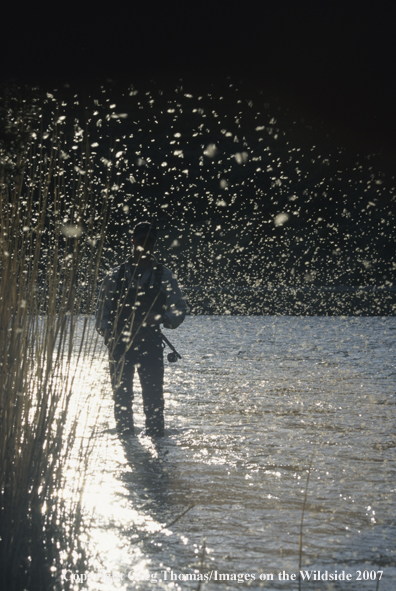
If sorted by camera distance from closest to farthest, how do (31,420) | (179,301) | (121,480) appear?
(31,420) < (121,480) < (179,301)

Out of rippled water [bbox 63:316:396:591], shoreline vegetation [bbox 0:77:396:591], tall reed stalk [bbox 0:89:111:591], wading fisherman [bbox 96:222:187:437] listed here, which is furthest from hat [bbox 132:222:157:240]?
tall reed stalk [bbox 0:89:111:591]

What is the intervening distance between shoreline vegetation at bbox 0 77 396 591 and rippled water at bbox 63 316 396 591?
1.14 ft

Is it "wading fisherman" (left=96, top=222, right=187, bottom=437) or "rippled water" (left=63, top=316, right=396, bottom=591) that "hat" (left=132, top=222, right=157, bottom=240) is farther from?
"rippled water" (left=63, top=316, right=396, bottom=591)

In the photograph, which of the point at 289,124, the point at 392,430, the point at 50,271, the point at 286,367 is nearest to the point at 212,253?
the point at 289,124

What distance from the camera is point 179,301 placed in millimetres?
6445

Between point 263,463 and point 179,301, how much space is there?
5.15ft

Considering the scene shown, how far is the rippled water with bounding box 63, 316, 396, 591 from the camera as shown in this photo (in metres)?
3.72

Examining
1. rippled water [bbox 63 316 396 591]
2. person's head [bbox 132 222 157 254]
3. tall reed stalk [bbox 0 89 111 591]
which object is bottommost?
rippled water [bbox 63 316 396 591]

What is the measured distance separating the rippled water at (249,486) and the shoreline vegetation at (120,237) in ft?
1.14

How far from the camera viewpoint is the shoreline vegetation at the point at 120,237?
3.54m

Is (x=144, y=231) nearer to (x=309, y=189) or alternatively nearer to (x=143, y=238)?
(x=143, y=238)

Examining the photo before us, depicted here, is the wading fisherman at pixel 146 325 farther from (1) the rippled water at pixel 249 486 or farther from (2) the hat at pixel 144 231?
(1) the rippled water at pixel 249 486

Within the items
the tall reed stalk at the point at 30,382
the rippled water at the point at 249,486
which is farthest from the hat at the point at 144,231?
the tall reed stalk at the point at 30,382

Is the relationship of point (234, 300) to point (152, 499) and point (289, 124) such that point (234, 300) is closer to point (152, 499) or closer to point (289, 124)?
point (152, 499)
